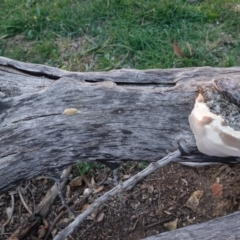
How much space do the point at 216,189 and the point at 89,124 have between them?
3.17 feet

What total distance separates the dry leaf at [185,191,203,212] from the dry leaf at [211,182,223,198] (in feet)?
0.21

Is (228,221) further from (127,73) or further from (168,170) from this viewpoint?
(168,170)

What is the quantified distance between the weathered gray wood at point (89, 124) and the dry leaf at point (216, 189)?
721 mm

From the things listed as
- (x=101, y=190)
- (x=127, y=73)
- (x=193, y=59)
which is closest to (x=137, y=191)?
(x=101, y=190)

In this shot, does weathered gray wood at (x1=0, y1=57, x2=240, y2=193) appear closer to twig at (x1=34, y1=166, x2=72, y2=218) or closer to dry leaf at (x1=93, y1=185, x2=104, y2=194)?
twig at (x1=34, y1=166, x2=72, y2=218)

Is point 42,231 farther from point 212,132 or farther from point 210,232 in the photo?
point 212,132

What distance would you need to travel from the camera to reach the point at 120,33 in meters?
3.71

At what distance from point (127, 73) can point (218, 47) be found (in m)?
1.62

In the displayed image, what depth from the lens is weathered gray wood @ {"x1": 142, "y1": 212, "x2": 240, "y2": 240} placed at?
1.83 metres

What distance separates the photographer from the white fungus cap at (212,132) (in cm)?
180

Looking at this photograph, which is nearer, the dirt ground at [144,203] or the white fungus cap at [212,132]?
the white fungus cap at [212,132]

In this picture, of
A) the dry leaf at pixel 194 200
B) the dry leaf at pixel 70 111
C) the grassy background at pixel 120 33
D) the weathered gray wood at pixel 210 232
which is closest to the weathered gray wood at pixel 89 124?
the dry leaf at pixel 70 111

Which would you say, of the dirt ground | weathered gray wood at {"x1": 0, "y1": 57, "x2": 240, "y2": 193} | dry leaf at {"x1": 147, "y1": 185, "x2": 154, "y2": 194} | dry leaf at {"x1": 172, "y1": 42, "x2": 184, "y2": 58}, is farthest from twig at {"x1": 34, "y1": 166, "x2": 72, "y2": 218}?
dry leaf at {"x1": 172, "y1": 42, "x2": 184, "y2": 58}

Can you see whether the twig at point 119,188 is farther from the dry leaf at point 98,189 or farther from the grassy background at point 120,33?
the grassy background at point 120,33
